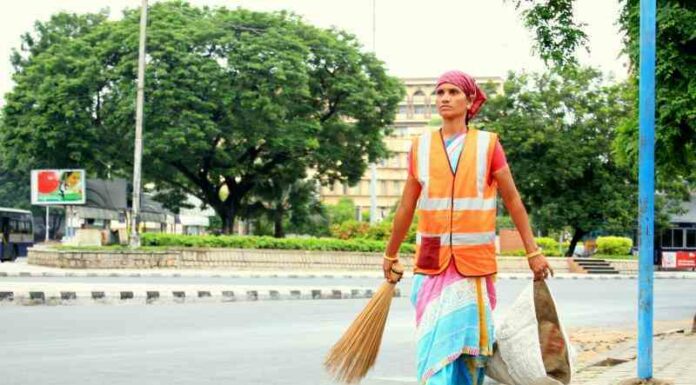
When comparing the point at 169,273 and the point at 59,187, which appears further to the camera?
the point at 59,187

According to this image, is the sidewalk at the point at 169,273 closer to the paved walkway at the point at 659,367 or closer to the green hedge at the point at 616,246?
the green hedge at the point at 616,246

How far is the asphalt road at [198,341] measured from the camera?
27.6 ft

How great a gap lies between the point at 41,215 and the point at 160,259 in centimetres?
5034

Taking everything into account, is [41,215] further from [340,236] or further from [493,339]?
[493,339]

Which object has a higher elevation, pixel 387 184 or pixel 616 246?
pixel 387 184

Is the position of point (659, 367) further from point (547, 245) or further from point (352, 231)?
point (547, 245)

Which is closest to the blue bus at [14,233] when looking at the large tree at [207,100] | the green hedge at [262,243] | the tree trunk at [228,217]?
the large tree at [207,100]

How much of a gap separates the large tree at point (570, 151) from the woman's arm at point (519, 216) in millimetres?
38046

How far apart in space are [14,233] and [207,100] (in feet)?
46.4

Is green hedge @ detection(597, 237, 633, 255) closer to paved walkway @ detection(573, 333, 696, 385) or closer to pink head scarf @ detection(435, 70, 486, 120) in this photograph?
paved walkway @ detection(573, 333, 696, 385)

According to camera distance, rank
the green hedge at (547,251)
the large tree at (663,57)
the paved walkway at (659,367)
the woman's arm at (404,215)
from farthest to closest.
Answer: the green hedge at (547,251), the large tree at (663,57), the paved walkway at (659,367), the woman's arm at (404,215)

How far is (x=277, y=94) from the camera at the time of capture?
4000 cm

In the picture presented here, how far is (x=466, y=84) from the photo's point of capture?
525cm

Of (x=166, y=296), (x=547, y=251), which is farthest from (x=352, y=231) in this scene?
(x=166, y=296)
